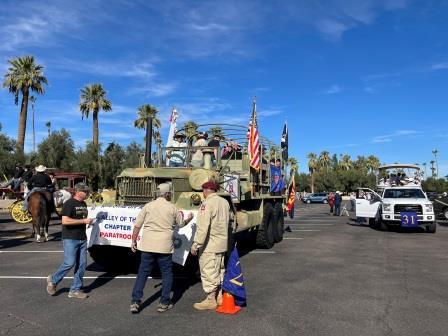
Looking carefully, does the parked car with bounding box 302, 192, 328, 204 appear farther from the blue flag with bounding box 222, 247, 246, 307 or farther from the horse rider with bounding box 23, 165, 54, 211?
the blue flag with bounding box 222, 247, 246, 307

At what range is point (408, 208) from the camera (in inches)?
674

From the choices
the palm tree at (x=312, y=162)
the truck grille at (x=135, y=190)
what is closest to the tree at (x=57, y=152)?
the truck grille at (x=135, y=190)

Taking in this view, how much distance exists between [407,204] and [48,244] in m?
12.8

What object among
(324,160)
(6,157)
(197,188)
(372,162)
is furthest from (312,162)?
(197,188)

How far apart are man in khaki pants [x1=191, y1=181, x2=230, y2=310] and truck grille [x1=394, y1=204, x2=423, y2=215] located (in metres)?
12.8

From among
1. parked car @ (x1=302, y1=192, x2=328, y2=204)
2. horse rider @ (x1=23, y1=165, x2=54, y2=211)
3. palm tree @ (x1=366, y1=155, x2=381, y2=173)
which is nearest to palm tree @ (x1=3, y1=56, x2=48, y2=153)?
horse rider @ (x1=23, y1=165, x2=54, y2=211)

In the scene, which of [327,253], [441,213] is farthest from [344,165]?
[327,253]

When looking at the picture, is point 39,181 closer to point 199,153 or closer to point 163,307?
point 199,153

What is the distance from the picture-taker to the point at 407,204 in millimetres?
17125

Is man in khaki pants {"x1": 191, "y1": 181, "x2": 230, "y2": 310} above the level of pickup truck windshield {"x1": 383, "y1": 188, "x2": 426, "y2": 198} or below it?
below

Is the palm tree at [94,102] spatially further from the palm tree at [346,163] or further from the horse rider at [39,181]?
the palm tree at [346,163]

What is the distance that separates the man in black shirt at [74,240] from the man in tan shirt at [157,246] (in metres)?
1.04

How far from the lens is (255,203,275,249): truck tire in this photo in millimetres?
11625

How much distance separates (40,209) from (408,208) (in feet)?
42.8
